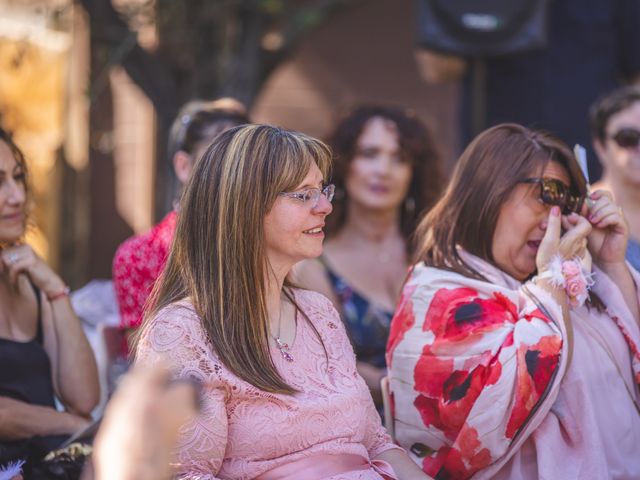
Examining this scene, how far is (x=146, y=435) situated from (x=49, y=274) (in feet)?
6.06

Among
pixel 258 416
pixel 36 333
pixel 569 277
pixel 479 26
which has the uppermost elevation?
pixel 479 26

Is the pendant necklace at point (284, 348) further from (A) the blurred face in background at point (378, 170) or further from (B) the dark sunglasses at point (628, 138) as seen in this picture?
(B) the dark sunglasses at point (628, 138)

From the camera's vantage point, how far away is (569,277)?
265 cm

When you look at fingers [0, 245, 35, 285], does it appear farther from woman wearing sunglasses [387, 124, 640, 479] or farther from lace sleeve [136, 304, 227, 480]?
woman wearing sunglasses [387, 124, 640, 479]

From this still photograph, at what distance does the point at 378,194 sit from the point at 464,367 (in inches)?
60.1

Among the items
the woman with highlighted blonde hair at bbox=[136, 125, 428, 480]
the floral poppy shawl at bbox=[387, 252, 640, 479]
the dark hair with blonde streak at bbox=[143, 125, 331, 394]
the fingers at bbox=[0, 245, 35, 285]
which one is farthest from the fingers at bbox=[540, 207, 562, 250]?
the fingers at bbox=[0, 245, 35, 285]

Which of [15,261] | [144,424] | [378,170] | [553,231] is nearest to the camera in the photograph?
[144,424]

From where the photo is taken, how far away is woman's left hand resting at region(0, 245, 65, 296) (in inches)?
119

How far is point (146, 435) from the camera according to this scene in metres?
1.38

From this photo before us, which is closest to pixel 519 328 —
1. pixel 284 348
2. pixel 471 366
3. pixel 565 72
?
pixel 471 366

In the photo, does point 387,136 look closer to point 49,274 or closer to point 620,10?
point 620,10

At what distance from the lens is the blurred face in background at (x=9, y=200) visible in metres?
3.04

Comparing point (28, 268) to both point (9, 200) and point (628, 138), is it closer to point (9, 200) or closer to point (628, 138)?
point (9, 200)

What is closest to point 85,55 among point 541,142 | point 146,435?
point 541,142
